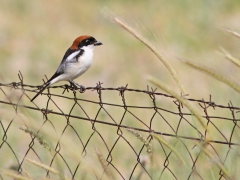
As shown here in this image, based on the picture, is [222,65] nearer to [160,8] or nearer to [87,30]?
[87,30]

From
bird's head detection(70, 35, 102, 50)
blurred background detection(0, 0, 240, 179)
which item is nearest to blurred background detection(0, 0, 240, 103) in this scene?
blurred background detection(0, 0, 240, 179)

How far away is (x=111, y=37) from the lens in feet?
38.8

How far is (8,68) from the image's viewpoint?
1016cm

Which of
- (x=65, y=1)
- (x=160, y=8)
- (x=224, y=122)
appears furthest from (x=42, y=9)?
(x=224, y=122)

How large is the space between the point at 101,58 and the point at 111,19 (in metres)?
8.64

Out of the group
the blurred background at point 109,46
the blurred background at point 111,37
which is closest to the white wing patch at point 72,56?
the blurred background at point 109,46

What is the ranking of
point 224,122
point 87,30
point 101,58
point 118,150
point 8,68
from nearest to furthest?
point 118,150, point 224,122, point 8,68, point 101,58, point 87,30

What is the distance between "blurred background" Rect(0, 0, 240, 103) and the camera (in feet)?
32.1

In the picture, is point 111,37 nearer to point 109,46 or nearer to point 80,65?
point 109,46

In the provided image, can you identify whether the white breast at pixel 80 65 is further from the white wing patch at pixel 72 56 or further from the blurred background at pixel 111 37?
the blurred background at pixel 111 37

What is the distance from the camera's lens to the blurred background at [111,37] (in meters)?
9.80

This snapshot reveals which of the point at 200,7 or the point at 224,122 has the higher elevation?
the point at 200,7

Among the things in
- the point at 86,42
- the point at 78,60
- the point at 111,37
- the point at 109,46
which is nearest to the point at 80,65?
the point at 78,60

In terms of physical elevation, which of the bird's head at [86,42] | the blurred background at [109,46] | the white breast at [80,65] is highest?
the blurred background at [109,46]
